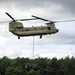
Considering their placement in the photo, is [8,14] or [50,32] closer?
[8,14]

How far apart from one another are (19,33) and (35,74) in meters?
125

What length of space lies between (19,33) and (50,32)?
20.1 ft

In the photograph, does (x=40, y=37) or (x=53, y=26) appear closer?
(x=40, y=37)

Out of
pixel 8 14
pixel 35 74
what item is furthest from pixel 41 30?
pixel 35 74

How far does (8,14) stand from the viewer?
67.0 metres

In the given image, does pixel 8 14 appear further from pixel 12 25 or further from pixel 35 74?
pixel 35 74

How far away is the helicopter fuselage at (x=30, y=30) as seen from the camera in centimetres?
7181

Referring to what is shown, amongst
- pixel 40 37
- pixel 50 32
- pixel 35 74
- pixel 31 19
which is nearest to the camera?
pixel 31 19

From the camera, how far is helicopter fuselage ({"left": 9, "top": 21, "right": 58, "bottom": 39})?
71.8 meters

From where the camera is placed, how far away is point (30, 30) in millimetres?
72562

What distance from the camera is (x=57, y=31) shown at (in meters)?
75.8

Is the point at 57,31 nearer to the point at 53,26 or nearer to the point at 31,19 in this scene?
the point at 53,26

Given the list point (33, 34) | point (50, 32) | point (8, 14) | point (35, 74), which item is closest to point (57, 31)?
point (50, 32)

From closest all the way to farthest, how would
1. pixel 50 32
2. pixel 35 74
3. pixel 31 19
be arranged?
pixel 31 19 < pixel 50 32 < pixel 35 74
